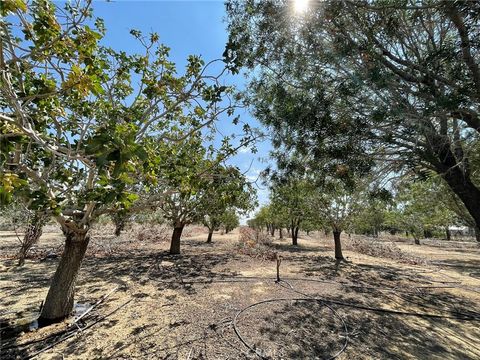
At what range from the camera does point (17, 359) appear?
4.05 metres

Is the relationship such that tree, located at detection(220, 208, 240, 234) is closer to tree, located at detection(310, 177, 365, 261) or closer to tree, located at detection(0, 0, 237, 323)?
tree, located at detection(310, 177, 365, 261)

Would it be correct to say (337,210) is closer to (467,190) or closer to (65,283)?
(467,190)

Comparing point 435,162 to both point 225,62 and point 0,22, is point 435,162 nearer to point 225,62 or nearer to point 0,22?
point 225,62

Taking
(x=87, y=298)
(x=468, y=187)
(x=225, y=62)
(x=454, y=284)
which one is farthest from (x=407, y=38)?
(x=454, y=284)

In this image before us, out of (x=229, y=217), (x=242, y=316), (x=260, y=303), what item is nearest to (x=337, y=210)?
(x=260, y=303)

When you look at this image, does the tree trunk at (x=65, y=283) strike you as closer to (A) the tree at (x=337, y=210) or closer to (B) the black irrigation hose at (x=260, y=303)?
(B) the black irrigation hose at (x=260, y=303)

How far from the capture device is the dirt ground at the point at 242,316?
4.51 meters

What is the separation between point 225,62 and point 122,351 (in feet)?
17.8

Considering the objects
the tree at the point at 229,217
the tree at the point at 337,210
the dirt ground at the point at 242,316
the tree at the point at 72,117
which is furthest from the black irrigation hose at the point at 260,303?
the tree at the point at 229,217

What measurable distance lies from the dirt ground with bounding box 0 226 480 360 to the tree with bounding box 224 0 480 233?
304cm

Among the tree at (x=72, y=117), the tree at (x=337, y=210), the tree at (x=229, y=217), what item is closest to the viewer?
the tree at (x=72, y=117)

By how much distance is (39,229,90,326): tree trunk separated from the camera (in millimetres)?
5391

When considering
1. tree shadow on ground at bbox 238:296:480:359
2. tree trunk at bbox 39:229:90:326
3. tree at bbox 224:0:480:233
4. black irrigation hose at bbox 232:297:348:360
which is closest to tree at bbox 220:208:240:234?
black irrigation hose at bbox 232:297:348:360

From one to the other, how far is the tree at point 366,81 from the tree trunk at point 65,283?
510 centimetres
